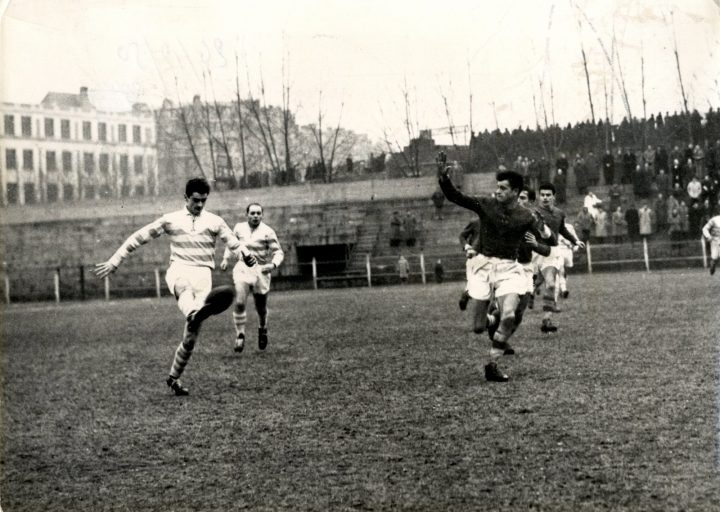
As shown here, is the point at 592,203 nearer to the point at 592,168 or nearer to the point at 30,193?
the point at 592,168

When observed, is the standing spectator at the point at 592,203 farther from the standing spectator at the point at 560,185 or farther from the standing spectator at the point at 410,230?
the standing spectator at the point at 410,230

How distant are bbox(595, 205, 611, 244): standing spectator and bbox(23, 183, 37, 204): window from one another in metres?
18.3

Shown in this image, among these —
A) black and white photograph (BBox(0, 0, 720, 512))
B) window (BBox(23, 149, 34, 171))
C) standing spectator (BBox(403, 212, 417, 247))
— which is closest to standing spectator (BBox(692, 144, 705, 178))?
black and white photograph (BBox(0, 0, 720, 512))

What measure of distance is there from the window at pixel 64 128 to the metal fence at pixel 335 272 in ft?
15.5

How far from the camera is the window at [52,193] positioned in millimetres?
31050

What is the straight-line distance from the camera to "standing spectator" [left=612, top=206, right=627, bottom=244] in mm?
27128

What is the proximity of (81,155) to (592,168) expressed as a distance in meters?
17.9

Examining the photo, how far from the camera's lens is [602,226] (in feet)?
90.4

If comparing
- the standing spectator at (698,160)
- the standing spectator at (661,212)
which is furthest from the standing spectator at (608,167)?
the standing spectator at (698,160)

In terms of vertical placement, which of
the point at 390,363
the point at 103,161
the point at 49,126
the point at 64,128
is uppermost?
the point at 64,128

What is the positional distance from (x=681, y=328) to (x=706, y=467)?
6773mm

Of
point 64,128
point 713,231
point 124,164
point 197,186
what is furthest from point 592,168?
point 197,186

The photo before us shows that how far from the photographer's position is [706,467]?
180 inches

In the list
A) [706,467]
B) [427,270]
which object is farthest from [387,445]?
[427,270]
